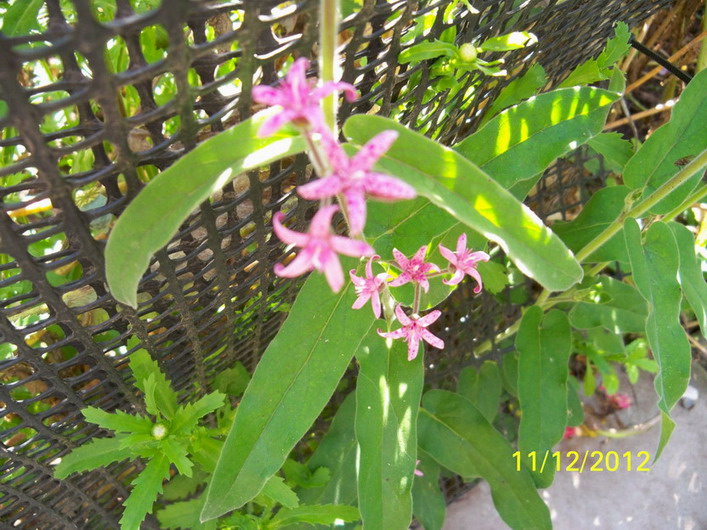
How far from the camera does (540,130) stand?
2.44 feet

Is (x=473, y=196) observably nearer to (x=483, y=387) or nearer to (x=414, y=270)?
(x=414, y=270)

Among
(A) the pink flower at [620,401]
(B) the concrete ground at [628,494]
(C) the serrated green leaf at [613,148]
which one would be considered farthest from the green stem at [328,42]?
(A) the pink flower at [620,401]

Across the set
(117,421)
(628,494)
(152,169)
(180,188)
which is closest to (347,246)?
(180,188)

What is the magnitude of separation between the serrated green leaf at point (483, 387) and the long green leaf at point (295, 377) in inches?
27.6

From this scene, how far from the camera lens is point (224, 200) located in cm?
66

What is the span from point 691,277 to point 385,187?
728mm

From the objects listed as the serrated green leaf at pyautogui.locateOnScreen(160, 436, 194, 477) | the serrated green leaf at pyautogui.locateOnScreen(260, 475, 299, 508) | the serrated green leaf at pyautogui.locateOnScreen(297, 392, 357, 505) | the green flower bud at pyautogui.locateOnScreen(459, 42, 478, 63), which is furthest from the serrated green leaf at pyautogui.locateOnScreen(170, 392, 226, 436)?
the green flower bud at pyautogui.locateOnScreen(459, 42, 478, 63)

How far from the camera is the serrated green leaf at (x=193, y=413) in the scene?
0.79m

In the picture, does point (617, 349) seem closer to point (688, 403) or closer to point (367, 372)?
point (688, 403)

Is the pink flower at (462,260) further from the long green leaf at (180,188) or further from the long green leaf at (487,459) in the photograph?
the long green leaf at (487,459)

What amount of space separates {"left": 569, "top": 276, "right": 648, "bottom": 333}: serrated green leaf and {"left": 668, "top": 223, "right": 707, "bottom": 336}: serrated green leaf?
0.89ft

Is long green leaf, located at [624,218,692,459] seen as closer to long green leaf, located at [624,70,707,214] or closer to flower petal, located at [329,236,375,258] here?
long green leaf, located at [624,70,707,214]

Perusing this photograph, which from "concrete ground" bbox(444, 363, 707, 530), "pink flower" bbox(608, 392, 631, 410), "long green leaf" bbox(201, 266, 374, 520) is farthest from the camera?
"pink flower" bbox(608, 392, 631, 410)

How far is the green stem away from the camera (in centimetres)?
47
